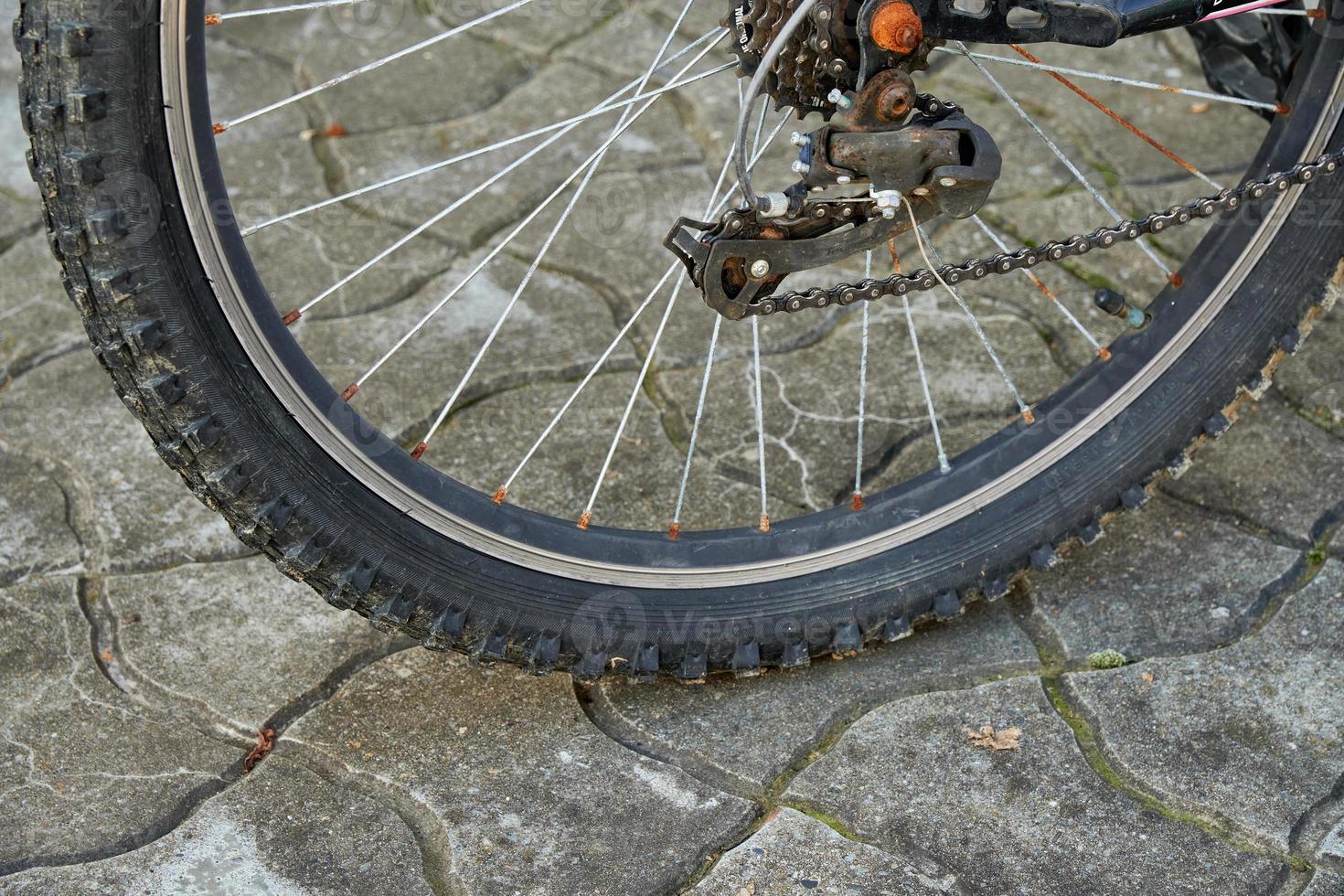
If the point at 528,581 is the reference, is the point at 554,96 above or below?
above

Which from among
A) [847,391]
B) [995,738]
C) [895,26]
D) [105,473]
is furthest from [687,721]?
[105,473]

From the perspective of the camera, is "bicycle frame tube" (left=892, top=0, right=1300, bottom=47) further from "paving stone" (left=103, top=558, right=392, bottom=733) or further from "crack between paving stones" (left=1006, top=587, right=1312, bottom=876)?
"paving stone" (left=103, top=558, right=392, bottom=733)

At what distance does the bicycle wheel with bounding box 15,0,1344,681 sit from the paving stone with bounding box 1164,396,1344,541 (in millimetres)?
276

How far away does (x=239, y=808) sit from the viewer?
5.58 ft

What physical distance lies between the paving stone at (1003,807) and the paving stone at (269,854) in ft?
1.59

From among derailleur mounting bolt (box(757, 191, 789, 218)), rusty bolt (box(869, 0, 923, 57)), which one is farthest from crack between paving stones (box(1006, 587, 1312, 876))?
rusty bolt (box(869, 0, 923, 57))

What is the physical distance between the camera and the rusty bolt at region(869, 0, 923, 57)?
1496 millimetres

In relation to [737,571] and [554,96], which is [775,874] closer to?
[737,571]

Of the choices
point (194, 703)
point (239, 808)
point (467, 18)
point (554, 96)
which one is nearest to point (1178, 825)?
point (239, 808)

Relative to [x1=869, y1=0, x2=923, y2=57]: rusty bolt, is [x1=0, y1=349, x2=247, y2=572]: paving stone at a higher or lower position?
lower

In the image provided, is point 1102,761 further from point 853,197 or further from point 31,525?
point 31,525

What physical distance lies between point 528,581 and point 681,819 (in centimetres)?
34

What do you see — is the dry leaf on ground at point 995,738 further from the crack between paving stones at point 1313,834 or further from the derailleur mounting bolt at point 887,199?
the derailleur mounting bolt at point 887,199

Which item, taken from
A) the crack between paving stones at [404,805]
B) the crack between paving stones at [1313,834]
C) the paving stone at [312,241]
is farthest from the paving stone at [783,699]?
the paving stone at [312,241]
